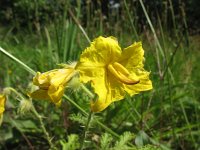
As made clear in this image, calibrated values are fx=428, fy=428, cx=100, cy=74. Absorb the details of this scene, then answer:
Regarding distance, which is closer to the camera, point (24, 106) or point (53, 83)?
point (53, 83)

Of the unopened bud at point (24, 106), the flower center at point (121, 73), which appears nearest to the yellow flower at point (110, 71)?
the flower center at point (121, 73)

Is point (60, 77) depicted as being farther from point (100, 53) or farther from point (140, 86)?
point (140, 86)

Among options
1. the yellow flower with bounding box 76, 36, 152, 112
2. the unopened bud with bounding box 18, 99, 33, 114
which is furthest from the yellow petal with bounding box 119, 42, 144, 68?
the unopened bud with bounding box 18, 99, 33, 114

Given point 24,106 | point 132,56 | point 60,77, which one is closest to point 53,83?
Result: point 60,77

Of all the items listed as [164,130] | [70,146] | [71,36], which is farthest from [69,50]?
[70,146]

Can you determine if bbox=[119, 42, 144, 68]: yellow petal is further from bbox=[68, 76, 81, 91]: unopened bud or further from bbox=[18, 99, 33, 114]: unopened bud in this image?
bbox=[18, 99, 33, 114]: unopened bud

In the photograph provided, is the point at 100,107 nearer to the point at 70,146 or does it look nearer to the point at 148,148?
the point at 148,148

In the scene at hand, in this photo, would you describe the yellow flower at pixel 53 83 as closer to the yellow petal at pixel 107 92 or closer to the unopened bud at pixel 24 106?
the yellow petal at pixel 107 92
